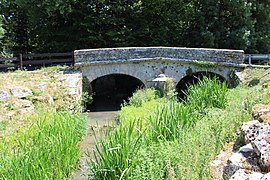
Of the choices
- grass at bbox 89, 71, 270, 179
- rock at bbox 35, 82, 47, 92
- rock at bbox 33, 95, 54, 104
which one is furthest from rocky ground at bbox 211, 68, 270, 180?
rock at bbox 35, 82, 47, 92

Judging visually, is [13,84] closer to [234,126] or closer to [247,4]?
[234,126]

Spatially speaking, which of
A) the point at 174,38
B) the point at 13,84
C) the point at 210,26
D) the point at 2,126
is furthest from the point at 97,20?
the point at 2,126

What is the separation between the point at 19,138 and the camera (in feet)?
24.6

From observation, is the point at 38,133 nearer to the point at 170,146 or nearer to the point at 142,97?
the point at 170,146

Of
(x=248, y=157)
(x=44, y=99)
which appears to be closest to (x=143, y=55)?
(x=44, y=99)

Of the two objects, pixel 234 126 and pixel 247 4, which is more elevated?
pixel 247 4

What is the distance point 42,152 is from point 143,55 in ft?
34.8

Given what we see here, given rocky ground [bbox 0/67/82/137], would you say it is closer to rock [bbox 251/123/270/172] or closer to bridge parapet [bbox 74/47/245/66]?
bridge parapet [bbox 74/47/245/66]

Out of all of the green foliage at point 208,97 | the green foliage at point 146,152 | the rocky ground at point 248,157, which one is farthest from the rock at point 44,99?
the rocky ground at point 248,157

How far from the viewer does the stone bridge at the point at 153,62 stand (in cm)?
1520

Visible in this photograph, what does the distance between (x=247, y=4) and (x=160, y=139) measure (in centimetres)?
1397

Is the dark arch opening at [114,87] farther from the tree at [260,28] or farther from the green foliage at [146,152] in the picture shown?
the green foliage at [146,152]

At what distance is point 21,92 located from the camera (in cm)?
1149

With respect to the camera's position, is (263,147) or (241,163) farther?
(241,163)
